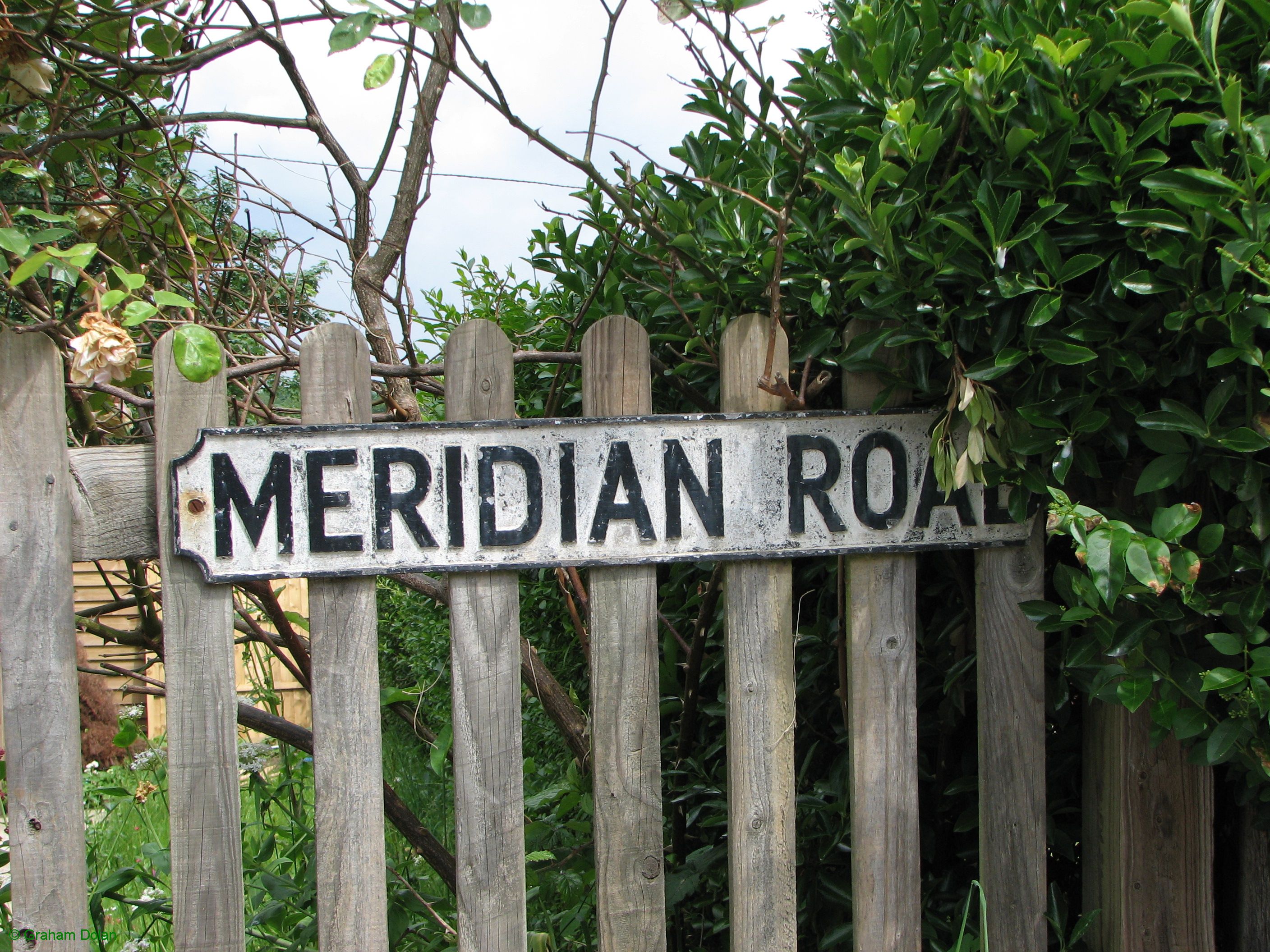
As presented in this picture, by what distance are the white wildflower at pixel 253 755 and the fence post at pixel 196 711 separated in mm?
997

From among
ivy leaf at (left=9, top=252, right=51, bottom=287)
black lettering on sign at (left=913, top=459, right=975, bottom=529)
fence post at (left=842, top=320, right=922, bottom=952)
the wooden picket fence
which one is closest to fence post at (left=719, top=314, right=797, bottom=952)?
the wooden picket fence

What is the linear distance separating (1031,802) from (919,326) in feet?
2.87

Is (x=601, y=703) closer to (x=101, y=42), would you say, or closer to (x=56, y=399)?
(x=56, y=399)

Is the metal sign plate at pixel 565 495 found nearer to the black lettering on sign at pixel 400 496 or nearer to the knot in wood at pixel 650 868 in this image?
the black lettering on sign at pixel 400 496

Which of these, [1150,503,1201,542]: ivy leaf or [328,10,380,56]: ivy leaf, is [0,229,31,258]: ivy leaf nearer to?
[328,10,380,56]: ivy leaf

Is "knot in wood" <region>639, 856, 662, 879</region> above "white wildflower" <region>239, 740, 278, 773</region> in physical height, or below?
above

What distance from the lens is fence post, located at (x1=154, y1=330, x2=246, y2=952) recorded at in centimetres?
139

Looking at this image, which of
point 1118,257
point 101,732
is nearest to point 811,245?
point 1118,257

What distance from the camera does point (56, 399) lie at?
1385 millimetres

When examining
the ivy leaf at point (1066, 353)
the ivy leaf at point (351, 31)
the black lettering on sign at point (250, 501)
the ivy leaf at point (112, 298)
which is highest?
the ivy leaf at point (351, 31)

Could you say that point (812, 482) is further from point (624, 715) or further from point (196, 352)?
point (196, 352)

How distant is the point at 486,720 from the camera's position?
148 cm

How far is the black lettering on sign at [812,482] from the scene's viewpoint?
60.1 inches

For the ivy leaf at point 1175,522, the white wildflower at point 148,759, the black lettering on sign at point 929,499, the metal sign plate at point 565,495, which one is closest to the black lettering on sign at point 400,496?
the metal sign plate at point 565,495
